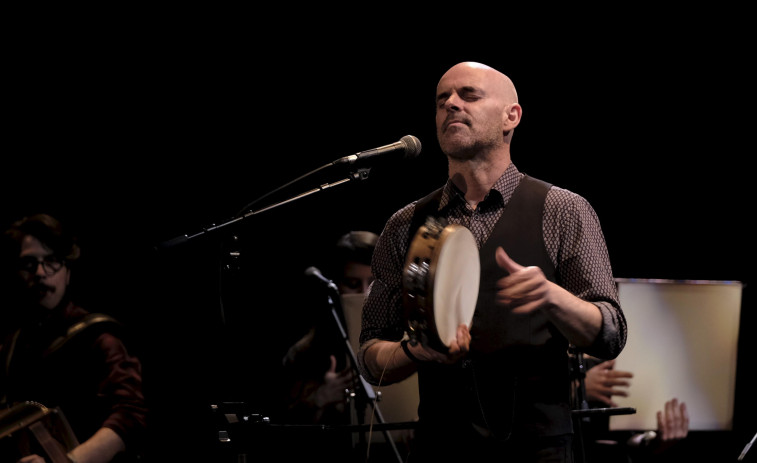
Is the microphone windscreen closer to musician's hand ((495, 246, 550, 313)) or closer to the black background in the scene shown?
musician's hand ((495, 246, 550, 313))

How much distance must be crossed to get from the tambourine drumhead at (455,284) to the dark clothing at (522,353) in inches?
7.1

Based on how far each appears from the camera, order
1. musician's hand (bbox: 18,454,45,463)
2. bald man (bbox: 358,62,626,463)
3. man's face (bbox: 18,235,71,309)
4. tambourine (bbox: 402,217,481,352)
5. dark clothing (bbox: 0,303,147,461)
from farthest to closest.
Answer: man's face (bbox: 18,235,71,309)
dark clothing (bbox: 0,303,147,461)
musician's hand (bbox: 18,454,45,463)
bald man (bbox: 358,62,626,463)
tambourine (bbox: 402,217,481,352)

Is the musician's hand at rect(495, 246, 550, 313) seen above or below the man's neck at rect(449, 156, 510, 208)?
below

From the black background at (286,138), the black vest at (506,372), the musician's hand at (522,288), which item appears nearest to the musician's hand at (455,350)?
the musician's hand at (522,288)

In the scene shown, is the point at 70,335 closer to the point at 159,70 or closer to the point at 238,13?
the point at 159,70

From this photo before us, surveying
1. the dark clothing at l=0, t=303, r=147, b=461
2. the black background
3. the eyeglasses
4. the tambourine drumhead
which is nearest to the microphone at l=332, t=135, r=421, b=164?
the tambourine drumhead

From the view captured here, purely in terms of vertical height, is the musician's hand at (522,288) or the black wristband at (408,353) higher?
the musician's hand at (522,288)

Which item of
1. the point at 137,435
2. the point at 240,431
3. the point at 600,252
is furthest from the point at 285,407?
the point at 600,252

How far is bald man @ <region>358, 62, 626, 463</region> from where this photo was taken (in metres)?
2.12

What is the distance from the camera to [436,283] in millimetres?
1911

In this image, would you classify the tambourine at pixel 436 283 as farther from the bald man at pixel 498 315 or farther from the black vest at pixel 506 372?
the black vest at pixel 506 372

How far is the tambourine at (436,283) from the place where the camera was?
192 cm

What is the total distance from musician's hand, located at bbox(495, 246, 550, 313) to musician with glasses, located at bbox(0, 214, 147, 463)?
2883 millimetres

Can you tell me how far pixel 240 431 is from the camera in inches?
99.4
